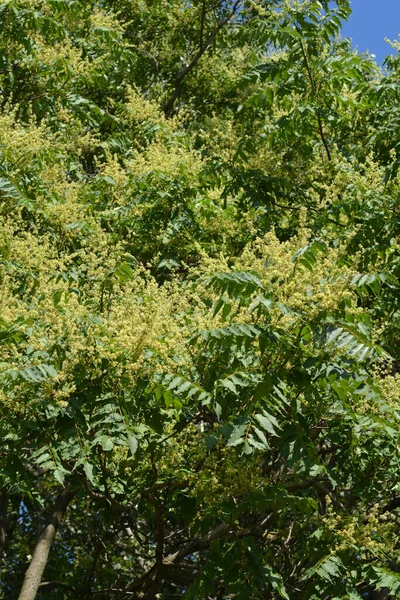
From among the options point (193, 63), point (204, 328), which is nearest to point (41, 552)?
point (204, 328)

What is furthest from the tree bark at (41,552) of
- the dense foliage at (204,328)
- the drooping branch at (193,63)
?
the drooping branch at (193,63)

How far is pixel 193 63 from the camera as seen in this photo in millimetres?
8633

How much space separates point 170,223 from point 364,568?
8.57 ft

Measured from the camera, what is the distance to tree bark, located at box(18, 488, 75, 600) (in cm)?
501

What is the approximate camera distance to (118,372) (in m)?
3.65

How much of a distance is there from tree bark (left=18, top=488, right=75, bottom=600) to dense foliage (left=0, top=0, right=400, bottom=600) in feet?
0.05

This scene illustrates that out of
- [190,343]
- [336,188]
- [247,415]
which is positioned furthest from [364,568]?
[336,188]

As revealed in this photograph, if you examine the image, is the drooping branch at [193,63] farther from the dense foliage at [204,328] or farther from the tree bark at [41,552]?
the tree bark at [41,552]

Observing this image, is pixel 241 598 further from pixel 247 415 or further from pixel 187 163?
pixel 187 163

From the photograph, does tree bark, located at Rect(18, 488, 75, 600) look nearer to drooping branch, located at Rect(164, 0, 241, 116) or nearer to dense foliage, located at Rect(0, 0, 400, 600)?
dense foliage, located at Rect(0, 0, 400, 600)

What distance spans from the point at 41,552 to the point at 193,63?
5307mm

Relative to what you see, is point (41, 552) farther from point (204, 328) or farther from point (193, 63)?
point (193, 63)

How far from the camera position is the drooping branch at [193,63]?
861 centimetres

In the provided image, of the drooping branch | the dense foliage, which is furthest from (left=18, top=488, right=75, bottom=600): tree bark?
the drooping branch
